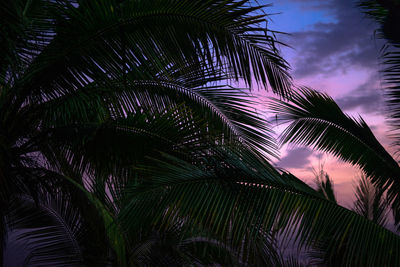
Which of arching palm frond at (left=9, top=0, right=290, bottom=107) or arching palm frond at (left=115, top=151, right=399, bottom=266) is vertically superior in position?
arching palm frond at (left=9, top=0, right=290, bottom=107)

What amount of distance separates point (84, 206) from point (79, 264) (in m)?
2.33

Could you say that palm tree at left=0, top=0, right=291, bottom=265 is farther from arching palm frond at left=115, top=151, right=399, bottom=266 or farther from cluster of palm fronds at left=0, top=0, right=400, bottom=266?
arching palm frond at left=115, top=151, right=399, bottom=266

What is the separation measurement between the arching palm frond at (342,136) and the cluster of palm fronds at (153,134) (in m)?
0.06

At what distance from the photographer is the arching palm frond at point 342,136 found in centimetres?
598

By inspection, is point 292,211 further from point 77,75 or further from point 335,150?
point 335,150

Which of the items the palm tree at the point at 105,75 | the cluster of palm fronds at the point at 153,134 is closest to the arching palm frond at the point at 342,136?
the cluster of palm fronds at the point at 153,134

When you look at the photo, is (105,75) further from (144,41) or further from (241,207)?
(241,207)

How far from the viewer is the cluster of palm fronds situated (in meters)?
3.58

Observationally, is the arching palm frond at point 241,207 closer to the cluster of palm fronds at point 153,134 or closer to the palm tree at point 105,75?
the cluster of palm fronds at point 153,134

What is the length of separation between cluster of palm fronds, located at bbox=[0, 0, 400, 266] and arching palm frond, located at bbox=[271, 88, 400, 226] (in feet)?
0.18

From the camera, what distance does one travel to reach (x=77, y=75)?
4.49 m

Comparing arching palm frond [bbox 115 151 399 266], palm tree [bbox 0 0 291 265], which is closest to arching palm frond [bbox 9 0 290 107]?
palm tree [bbox 0 0 291 265]

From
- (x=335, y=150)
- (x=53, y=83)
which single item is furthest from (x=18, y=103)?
(x=335, y=150)

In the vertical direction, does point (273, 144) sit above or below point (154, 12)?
below
